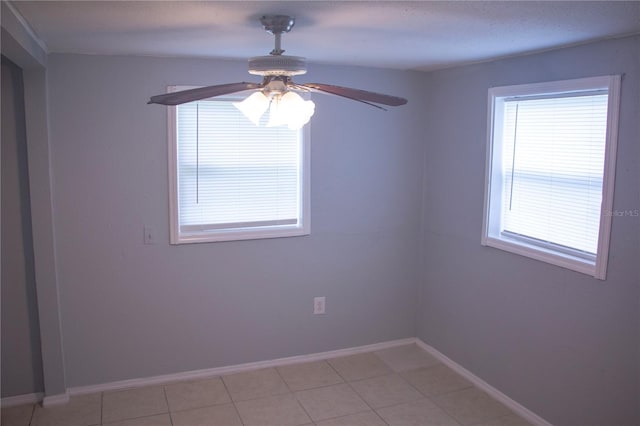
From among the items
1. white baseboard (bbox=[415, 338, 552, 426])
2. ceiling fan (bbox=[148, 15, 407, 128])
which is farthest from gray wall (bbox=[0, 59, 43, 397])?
white baseboard (bbox=[415, 338, 552, 426])

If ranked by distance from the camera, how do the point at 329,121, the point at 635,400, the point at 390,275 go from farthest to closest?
the point at 390,275, the point at 329,121, the point at 635,400

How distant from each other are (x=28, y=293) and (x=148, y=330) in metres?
0.74

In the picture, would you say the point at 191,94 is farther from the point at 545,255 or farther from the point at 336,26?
the point at 545,255

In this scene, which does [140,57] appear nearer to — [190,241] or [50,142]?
[50,142]

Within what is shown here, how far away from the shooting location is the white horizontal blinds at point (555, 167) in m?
2.76

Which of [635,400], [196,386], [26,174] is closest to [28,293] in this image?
[26,174]

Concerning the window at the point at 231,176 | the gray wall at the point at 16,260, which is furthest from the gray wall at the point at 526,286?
the gray wall at the point at 16,260

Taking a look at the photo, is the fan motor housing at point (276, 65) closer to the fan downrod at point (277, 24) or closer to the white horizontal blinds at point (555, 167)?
the fan downrod at point (277, 24)

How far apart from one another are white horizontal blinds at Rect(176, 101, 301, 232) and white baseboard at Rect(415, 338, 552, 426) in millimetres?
1438

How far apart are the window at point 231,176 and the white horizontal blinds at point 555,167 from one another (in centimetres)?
134

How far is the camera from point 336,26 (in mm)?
2322

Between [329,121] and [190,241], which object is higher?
[329,121]

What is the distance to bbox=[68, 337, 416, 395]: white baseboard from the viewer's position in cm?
342

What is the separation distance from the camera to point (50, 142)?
3137 mm
